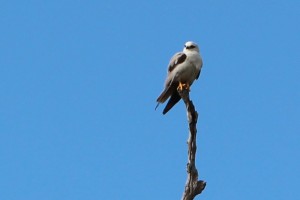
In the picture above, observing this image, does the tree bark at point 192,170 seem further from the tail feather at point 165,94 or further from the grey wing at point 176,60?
the grey wing at point 176,60

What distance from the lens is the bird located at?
10.5m

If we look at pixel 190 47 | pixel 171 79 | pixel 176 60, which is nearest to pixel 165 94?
pixel 171 79

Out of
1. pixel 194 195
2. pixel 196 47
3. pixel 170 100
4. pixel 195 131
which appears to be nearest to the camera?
pixel 194 195

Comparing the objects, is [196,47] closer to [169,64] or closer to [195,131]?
[169,64]

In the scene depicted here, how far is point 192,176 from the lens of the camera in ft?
22.7

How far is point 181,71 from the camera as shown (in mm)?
10711

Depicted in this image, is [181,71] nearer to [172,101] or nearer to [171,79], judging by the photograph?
[171,79]

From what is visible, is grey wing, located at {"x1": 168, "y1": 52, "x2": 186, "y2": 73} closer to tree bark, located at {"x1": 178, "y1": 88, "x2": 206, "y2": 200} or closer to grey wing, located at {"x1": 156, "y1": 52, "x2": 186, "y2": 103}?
grey wing, located at {"x1": 156, "y1": 52, "x2": 186, "y2": 103}

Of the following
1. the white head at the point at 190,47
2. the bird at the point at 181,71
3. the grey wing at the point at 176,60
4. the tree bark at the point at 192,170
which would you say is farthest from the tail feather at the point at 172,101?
the tree bark at the point at 192,170

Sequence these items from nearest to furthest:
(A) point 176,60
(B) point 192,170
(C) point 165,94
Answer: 1. (B) point 192,170
2. (C) point 165,94
3. (A) point 176,60

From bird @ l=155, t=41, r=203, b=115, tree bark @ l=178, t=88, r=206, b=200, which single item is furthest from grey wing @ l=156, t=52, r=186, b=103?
tree bark @ l=178, t=88, r=206, b=200

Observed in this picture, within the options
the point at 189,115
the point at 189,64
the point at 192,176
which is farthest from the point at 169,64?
the point at 192,176

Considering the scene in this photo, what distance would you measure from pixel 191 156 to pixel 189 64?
3.98 meters

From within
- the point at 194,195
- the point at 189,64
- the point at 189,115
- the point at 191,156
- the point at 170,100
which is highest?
the point at 189,64
